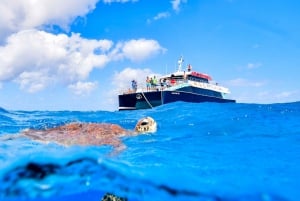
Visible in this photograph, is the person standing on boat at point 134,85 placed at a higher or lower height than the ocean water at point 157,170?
higher

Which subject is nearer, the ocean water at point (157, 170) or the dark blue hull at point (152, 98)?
the ocean water at point (157, 170)

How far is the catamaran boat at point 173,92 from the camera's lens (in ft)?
174

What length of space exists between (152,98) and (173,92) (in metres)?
3.38

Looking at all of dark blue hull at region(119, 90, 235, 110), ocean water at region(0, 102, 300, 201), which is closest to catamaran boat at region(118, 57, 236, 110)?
dark blue hull at region(119, 90, 235, 110)

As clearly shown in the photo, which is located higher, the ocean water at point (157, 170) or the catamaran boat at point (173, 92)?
the catamaran boat at point (173, 92)

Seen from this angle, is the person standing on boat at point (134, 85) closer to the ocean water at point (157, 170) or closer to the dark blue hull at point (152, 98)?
the dark blue hull at point (152, 98)

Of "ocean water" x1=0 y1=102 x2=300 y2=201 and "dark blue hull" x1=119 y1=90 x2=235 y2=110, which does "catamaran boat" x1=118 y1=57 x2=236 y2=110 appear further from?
"ocean water" x1=0 y1=102 x2=300 y2=201

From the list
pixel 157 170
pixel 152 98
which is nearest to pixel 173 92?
pixel 152 98

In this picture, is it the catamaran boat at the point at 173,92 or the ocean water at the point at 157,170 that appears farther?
the catamaran boat at the point at 173,92

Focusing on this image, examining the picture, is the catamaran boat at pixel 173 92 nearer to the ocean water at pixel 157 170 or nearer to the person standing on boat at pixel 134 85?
the person standing on boat at pixel 134 85

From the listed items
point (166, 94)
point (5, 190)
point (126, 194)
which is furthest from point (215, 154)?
point (166, 94)

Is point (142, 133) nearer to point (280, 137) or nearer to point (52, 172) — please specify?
point (52, 172)

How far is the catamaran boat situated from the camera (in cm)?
5316

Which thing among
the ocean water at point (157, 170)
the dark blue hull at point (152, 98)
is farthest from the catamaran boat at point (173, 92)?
the ocean water at point (157, 170)
